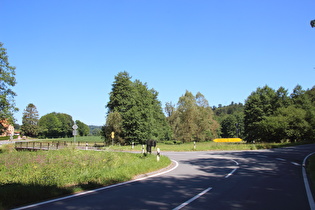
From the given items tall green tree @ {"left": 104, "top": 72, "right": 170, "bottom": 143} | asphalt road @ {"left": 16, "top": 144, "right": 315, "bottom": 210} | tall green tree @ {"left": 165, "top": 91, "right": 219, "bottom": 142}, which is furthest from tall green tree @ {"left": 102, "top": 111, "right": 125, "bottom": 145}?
asphalt road @ {"left": 16, "top": 144, "right": 315, "bottom": 210}

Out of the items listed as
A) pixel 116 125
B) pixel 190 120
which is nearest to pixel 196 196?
pixel 116 125

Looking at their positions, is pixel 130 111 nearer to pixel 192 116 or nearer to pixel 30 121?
pixel 192 116

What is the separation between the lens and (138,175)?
1109 cm

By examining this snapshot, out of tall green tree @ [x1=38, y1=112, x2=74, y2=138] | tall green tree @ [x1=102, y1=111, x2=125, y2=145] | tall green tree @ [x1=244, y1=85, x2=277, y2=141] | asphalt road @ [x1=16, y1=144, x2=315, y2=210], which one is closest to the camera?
asphalt road @ [x1=16, y1=144, x2=315, y2=210]

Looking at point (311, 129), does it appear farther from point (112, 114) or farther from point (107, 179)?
point (107, 179)

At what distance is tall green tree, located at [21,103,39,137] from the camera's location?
10854 cm

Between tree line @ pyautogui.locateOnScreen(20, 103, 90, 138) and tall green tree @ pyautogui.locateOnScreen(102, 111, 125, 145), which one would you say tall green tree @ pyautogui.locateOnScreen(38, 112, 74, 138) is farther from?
tall green tree @ pyautogui.locateOnScreen(102, 111, 125, 145)

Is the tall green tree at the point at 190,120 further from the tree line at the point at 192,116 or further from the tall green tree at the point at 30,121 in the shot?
the tall green tree at the point at 30,121

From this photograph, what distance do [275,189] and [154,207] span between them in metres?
4.73

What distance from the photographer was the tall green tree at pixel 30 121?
108537mm

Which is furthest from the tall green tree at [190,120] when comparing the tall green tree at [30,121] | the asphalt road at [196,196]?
the tall green tree at [30,121]

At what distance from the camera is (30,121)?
110125 millimetres

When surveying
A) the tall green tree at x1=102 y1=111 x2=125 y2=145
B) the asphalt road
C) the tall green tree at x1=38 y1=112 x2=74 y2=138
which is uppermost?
the tall green tree at x1=38 y1=112 x2=74 y2=138

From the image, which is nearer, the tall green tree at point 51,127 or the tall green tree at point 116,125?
the tall green tree at point 116,125
